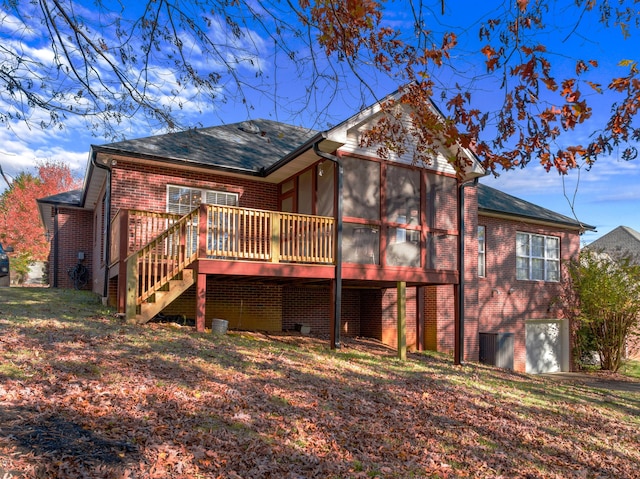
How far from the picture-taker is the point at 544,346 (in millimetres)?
19797

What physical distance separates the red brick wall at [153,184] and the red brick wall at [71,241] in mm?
6598

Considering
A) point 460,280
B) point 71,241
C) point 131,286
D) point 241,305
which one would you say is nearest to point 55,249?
point 71,241

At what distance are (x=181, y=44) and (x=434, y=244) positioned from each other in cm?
830

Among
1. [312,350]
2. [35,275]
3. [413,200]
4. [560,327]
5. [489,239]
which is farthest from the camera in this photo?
[35,275]

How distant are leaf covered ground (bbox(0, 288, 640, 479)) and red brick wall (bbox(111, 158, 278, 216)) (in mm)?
3083

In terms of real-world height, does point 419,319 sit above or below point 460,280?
below

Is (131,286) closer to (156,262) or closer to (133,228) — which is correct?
(156,262)

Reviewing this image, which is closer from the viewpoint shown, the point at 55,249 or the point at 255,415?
the point at 255,415

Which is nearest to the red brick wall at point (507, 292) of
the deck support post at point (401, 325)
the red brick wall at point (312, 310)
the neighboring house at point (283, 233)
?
the neighboring house at point (283, 233)

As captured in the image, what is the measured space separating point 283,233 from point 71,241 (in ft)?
34.1

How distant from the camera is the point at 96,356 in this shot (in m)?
7.06

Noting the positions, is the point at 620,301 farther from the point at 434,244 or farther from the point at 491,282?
the point at 434,244

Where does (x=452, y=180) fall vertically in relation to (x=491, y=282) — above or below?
above

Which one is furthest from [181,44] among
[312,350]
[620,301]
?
[620,301]
